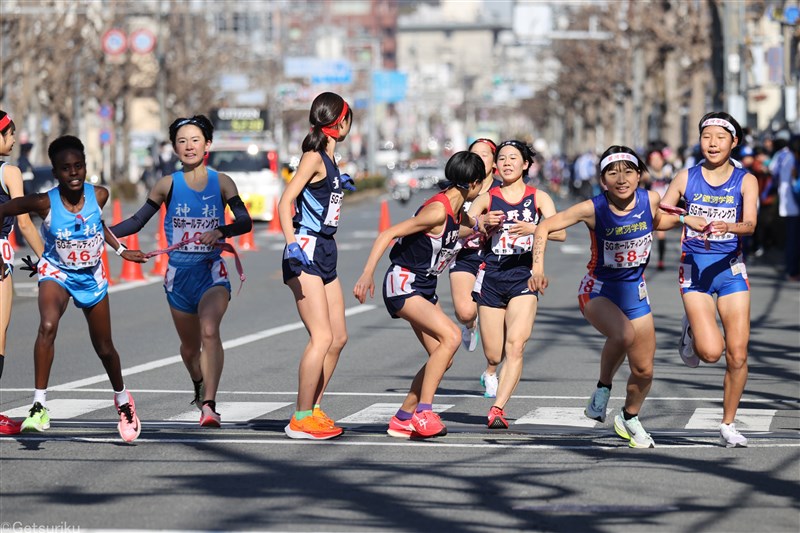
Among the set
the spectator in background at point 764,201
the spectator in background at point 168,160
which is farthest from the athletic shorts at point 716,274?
the spectator in background at point 168,160

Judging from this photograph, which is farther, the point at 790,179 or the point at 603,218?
the point at 790,179

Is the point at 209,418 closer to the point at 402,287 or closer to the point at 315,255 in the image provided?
the point at 315,255

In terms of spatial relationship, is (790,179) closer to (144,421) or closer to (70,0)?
(144,421)

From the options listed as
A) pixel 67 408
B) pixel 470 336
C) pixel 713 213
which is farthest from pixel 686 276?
pixel 67 408

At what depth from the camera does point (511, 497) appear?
26.1ft

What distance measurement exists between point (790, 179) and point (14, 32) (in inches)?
1516

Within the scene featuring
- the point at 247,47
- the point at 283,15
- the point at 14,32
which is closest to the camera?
the point at 14,32

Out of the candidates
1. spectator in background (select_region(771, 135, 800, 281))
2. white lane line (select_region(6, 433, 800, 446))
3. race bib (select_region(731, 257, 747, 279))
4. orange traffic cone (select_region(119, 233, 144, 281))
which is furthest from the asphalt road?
orange traffic cone (select_region(119, 233, 144, 281))

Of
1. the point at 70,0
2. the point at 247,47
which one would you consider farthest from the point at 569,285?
the point at 247,47

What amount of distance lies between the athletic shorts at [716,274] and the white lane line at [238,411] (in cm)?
307

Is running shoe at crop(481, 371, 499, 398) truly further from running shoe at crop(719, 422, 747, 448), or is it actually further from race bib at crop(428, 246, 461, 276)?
running shoe at crop(719, 422, 747, 448)

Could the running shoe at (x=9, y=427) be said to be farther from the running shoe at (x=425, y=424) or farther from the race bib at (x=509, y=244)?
the race bib at (x=509, y=244)

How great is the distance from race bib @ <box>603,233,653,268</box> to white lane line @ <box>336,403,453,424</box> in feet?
6.62

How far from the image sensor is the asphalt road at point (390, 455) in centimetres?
751
